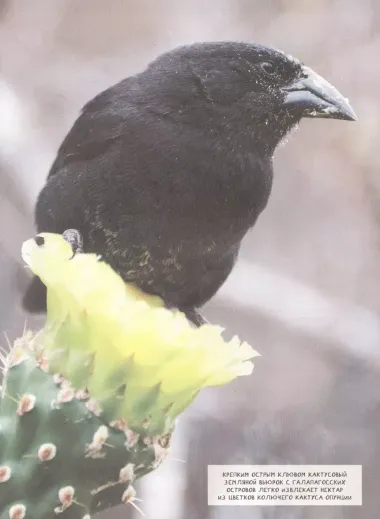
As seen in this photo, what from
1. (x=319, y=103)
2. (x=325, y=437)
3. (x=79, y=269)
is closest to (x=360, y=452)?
(x=325, y=437)

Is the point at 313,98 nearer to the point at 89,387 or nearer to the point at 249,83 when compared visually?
the point at 249,83

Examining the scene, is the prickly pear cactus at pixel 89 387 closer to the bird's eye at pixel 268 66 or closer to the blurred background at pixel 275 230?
the blurred background at pixel 275 230

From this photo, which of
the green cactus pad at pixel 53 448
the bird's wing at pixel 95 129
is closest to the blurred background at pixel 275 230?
the bird's wing at pixel 95 129

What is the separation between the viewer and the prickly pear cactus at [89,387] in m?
0.54

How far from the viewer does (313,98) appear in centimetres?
100

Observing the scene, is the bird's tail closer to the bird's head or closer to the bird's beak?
the bird's head

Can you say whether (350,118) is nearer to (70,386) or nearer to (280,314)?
(280,314)

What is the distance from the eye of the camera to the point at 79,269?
566mm

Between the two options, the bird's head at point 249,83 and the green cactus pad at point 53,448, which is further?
the bird's head at point 249,83

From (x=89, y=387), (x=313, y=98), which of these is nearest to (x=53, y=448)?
(x=89, y=387)

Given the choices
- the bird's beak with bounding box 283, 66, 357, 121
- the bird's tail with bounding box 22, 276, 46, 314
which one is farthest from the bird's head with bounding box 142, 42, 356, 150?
the bird's tail with bounding box 22, 276, 46, 314

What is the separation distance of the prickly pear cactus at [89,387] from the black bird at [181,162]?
1.18 ft

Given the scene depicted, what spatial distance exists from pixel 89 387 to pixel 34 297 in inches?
18.4

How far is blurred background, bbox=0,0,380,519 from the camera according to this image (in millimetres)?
1011
